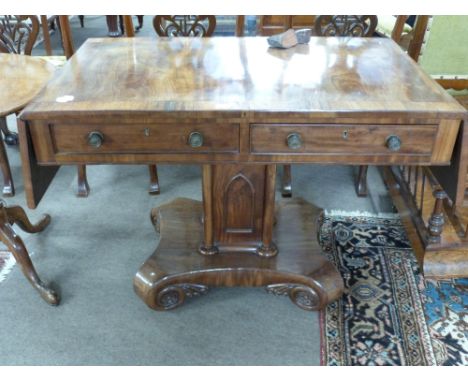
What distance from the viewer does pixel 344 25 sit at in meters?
1.88

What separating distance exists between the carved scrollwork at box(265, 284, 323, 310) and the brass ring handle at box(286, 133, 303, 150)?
0.58 meters

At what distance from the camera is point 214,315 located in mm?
1462

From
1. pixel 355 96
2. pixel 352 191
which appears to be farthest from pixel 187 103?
pixel 352 191

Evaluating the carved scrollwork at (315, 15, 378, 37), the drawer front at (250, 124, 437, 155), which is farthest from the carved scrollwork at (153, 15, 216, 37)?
the drawer front at (250, 124, 437, 155)

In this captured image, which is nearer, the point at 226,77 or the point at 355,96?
the point at 355,96

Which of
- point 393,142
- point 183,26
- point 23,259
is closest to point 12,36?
point 183,26

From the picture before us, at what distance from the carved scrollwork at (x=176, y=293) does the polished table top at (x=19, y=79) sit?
731 millimetres

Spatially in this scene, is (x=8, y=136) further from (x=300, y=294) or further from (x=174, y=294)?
(x=300, y=294)

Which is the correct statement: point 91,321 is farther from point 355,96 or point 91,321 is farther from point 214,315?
point 355,96

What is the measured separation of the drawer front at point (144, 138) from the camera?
3.37 ft

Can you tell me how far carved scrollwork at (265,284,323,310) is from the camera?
4.70ft

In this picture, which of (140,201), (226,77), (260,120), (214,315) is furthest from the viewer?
(140,201)

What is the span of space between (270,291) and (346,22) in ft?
3.88

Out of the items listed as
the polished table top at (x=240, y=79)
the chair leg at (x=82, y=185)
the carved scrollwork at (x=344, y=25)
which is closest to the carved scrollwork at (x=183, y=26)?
the polished table top at (x=240, y=79)
